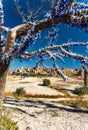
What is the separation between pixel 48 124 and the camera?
1967cm

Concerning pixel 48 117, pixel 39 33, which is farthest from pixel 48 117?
pixel 39 33

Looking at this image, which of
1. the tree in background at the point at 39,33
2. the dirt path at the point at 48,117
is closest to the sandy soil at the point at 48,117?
the dirt path at the point at 48,117

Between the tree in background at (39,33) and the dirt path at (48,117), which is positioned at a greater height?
the tree in background at (39,33)

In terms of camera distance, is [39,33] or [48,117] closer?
[39,33]

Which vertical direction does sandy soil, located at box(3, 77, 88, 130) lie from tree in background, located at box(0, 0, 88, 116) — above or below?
below

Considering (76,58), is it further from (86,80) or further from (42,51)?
(86,80)

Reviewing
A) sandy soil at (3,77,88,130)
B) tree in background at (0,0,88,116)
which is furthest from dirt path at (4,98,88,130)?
tree in background at (0,0,88,116)

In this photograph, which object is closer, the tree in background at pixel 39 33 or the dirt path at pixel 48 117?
the tree in background at pixel 39 33

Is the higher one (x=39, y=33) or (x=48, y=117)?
(x=39, y=33)

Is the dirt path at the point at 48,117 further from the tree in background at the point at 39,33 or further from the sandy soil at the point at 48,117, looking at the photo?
A: the tree in background at the point at 39,33

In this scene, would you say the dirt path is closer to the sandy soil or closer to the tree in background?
the sandy soil

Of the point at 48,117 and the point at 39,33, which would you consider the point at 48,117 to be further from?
the point at 39,33

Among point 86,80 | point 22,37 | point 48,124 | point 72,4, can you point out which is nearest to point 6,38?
point 22,37

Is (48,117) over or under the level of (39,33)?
under
